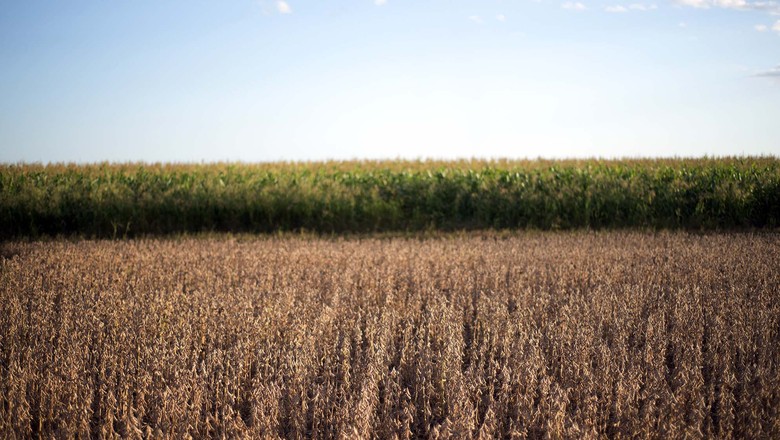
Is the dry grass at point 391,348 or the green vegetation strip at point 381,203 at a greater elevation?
the green vegetation strip at point 381,203

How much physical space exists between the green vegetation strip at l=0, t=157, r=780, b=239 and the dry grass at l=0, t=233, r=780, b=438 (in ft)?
20.5

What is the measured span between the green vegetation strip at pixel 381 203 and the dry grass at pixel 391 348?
6.24 meters

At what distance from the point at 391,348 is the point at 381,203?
1144cm

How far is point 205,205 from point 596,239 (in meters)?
9.84

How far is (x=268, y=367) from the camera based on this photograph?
18.3 ft

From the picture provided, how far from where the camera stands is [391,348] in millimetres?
6055

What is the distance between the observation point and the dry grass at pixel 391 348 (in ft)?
15.1

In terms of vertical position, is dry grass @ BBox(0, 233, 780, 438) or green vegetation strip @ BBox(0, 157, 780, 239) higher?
green vegetation strip @ BBox(0, 157, 780, 239)

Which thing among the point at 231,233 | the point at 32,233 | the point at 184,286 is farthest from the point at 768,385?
the point at 32,233

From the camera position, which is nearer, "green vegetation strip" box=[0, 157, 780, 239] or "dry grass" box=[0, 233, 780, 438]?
"dry grass" box=[0, 233, 780, 438]

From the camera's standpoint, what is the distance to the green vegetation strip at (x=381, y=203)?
1686 centimetres

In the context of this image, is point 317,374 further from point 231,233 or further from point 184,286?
point 231,233

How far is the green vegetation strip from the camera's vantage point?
1686 centimetres

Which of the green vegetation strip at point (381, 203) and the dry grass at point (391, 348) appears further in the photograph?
the green vegetation strip at point (381, 203)
